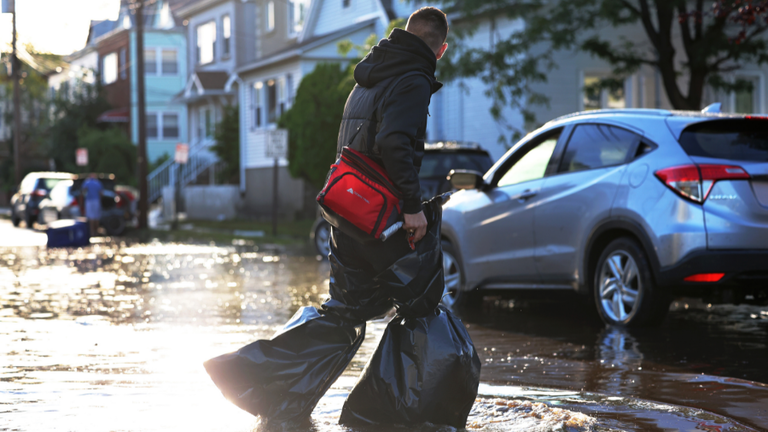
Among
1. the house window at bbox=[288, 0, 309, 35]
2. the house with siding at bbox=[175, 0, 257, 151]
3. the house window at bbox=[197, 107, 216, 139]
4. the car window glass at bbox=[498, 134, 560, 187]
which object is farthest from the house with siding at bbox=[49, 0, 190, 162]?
the car window glass at bbox=[498, 134, 560, 187]

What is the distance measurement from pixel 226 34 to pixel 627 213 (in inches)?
1450

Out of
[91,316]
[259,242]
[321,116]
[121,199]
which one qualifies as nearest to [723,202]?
[91,316]

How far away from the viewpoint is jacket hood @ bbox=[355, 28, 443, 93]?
4.59m

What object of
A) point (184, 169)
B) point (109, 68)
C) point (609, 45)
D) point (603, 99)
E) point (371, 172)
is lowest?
point (184, 169)

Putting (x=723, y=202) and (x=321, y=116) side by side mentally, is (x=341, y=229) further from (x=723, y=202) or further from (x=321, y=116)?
(x=321, y=116)

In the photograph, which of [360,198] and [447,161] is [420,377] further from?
[447,161]

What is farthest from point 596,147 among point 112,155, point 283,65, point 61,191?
point 112,155

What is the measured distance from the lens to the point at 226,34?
42.4m

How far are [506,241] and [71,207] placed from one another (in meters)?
20.7

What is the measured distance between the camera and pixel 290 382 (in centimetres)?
452

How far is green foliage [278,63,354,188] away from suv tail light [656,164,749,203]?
17069 mm

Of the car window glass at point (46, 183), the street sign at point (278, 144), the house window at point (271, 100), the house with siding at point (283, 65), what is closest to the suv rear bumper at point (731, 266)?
the street sign at point (278, 144)

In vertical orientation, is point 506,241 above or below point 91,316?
above

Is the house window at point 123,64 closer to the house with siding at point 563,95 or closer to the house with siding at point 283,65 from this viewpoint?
the house with siding at point 283,65
